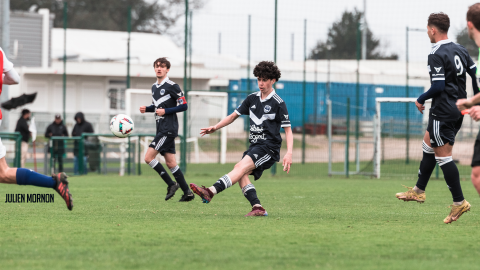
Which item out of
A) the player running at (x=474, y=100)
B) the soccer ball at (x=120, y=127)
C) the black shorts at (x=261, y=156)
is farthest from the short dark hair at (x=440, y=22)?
the soccer ball at (x=120, y=127)

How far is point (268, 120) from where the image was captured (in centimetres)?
723

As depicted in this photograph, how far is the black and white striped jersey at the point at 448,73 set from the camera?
6715 millimetres

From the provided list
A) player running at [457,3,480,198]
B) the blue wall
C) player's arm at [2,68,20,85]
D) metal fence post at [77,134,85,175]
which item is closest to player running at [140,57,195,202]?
player's arm at [2,68,20,85]

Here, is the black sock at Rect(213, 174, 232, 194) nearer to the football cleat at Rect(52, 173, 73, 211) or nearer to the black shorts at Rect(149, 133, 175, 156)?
the football cleat at Rect(52, 173, 73, 211)

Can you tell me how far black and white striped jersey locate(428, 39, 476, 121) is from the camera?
264 inches

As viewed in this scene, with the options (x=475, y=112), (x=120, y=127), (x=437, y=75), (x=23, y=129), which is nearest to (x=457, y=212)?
(x=437, y=75)

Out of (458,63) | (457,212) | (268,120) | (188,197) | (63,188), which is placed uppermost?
(458,63)

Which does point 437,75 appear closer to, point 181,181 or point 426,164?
point 426,164

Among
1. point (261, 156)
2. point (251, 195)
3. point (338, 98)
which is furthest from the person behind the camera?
point (338, 98)

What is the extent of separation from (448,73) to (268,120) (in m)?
2.03

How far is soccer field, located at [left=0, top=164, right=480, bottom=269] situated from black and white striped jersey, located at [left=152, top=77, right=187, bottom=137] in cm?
108

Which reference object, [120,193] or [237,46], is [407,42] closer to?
[237,46]

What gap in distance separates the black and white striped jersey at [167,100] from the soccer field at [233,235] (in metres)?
1.08

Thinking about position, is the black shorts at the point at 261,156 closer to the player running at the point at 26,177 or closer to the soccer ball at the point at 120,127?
the player running at the point at 26,177
